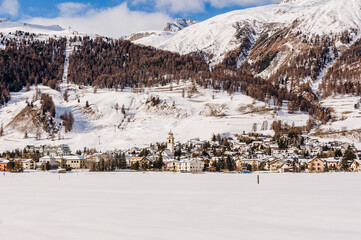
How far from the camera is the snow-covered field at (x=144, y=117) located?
140m

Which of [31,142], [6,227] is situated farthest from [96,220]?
[31,142]

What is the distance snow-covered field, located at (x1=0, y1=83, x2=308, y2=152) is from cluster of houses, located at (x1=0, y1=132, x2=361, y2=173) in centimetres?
1327

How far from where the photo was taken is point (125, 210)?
24141mm

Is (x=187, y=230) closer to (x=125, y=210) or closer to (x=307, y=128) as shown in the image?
(x=125, y=210)

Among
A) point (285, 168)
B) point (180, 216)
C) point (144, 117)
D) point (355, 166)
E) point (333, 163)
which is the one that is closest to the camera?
point (180, 216)

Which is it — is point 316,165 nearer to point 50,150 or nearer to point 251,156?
point 251,156

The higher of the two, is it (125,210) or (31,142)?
(31,142)

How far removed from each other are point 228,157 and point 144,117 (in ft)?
272

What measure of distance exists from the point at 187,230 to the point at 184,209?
6.16m

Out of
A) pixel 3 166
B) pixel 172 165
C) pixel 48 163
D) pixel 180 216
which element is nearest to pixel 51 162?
pixel 48 163

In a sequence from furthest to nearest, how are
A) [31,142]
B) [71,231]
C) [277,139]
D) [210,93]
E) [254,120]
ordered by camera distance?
1. [210,93]
2. [254,120]
3. [31,142]
4. [277,139]
5. [71,231]

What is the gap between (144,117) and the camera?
166125 millimetres

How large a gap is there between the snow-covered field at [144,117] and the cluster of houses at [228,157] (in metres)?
13.3

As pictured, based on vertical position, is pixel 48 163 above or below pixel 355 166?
→ above
